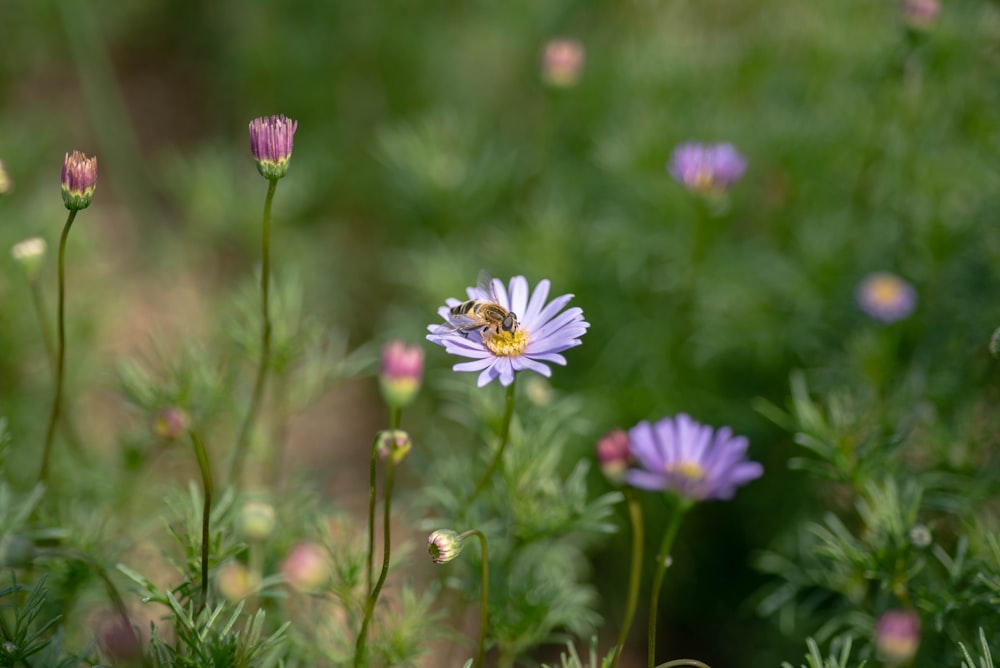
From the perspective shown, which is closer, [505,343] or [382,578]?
[382,578]

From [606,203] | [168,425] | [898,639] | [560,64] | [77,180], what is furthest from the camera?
[606,203]

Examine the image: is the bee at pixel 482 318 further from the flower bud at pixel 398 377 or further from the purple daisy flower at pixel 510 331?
the flower bud at pixel 398 377

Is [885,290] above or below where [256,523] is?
below

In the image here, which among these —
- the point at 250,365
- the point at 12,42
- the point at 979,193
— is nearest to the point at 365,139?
the point at 250,365

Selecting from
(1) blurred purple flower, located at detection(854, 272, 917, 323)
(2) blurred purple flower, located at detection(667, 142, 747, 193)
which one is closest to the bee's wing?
(2) blurred purple flower, located at detection(667, 142, 747, 193)

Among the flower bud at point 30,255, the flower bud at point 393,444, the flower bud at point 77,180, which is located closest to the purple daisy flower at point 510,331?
the flower bud at point 393,444

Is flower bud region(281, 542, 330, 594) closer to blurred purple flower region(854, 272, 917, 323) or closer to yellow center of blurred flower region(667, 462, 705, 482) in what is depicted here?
yellow center of blurred flower region(667, 462, 705, 482)

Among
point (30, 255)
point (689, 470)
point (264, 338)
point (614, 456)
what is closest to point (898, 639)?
point (689, 470)

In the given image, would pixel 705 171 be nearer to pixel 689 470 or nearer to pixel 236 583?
pixel 689 470
